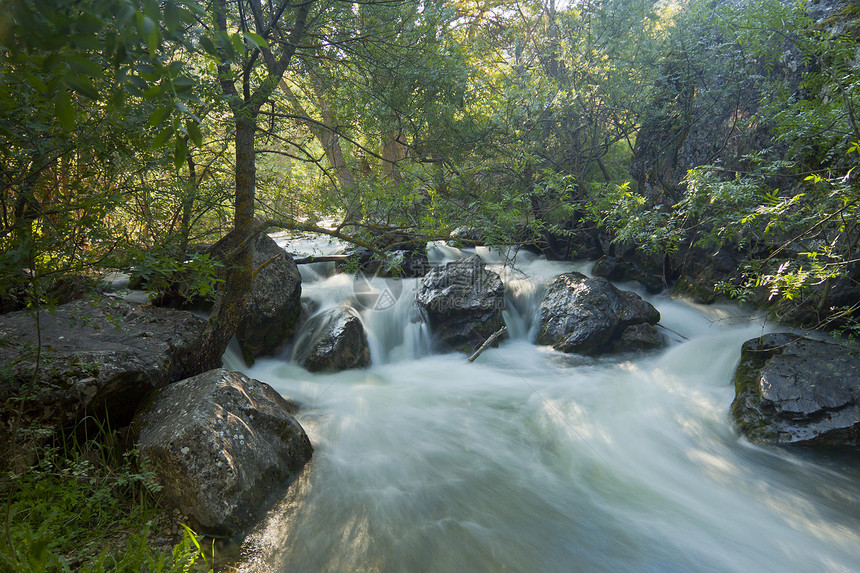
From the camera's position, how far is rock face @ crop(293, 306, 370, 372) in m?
6.46

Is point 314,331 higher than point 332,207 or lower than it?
lower

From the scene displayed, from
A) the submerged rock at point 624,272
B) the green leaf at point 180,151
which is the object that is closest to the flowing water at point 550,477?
the submerged rock at point 624,272

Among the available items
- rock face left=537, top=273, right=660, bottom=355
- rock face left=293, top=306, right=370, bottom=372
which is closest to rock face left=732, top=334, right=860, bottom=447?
rock face left=537, top=273, right=660, bottom=355

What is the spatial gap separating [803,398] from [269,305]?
273 inches

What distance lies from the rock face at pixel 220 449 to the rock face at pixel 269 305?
240 cm

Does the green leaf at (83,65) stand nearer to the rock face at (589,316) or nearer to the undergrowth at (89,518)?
the undergrowth at (89,518)

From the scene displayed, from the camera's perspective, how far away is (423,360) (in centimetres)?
744

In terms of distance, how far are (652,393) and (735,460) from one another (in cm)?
154

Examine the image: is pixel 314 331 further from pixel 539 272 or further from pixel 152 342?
pixel 539 272

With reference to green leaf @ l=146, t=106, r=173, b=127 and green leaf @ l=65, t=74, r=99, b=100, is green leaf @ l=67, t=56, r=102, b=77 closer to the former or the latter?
green leaf @ l=65, t=74, r=99, b=100

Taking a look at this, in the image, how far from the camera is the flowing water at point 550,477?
3189 millimetres

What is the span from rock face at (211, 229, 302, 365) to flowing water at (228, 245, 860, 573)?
1.24 feet

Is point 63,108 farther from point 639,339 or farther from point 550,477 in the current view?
point 639,339

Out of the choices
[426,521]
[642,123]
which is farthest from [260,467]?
[642,123]
